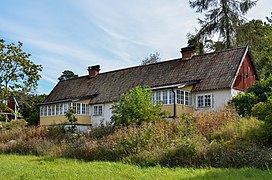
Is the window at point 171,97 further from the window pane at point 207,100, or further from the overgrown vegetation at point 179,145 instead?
the overgrown vegetation at point 179,145

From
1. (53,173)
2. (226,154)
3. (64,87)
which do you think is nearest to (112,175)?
(53,173)

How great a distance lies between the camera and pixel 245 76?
26.6 meters

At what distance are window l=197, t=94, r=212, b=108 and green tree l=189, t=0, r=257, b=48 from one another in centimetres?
1079

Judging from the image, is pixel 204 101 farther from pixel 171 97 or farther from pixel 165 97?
pixel 165 97

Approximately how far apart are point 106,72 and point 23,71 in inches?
558

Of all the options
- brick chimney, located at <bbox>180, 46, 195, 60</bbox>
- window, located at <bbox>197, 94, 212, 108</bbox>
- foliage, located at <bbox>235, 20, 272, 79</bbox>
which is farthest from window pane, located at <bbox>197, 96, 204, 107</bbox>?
foliage, located at <bbox>235, 20, 272, 79</bbox>

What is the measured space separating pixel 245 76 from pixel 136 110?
475 inches

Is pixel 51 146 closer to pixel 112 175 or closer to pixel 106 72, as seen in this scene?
pixel 112 175

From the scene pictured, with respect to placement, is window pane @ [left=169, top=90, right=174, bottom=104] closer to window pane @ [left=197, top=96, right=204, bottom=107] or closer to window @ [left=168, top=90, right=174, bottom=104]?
window @ [left=168, top=90, right=174, bottom=104]

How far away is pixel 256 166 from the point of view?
394 inches

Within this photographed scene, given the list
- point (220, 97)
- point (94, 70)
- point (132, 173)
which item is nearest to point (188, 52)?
point (220, 97)

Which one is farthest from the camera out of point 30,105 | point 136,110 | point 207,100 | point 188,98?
point 30,105

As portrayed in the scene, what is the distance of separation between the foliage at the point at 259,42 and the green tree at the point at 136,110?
17.6 m

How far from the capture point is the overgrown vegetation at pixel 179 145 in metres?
10.9
